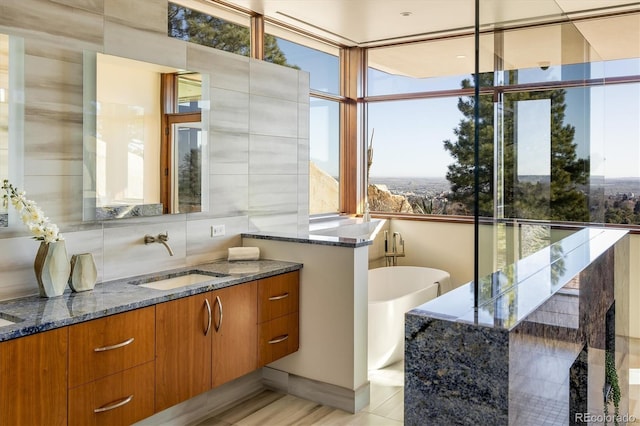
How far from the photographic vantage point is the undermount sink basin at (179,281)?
315 cm

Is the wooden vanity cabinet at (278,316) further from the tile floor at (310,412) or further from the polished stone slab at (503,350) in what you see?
the polished stone slab at (503,350)

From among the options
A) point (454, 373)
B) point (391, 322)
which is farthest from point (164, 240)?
point (454, 373)

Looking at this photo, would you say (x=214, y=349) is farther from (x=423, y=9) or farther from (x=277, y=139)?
(x=423, y=9)

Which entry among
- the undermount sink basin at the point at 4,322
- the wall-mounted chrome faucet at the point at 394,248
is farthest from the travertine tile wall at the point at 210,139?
the wall-mounted chrome faucet at the point at 394,248

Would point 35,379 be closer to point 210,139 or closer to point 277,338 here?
point 277,338

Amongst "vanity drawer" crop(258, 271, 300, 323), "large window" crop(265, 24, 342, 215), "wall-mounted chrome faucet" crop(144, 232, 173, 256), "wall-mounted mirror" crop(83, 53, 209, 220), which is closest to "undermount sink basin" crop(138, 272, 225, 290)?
"wall-mounted chrome faucet" crop(144, 232, 173, 256)

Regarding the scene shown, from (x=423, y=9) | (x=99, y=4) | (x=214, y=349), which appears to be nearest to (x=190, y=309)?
(x=214, y=349)

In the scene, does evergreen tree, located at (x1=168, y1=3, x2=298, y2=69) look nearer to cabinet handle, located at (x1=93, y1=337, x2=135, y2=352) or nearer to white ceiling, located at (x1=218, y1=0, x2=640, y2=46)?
white ceiling, located at (x1=218, y1=0, x2=640, y2=46)

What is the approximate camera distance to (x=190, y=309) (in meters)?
2.83

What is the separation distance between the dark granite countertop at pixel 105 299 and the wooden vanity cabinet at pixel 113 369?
52 millimetres

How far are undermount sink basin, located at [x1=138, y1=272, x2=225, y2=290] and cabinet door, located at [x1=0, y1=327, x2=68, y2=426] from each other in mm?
898

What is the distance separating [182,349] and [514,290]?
180 centimetres

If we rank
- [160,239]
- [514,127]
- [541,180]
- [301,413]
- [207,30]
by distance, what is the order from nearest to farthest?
[514,127]
[541,180]
[160,239]
[301,413]
[207,30]

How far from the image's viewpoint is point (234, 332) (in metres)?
3.10
